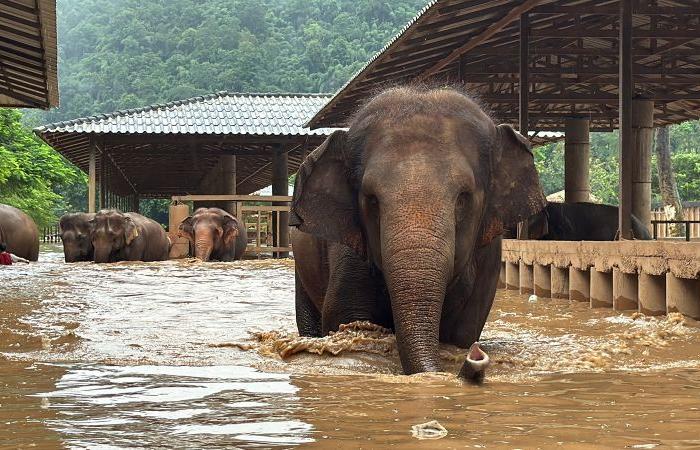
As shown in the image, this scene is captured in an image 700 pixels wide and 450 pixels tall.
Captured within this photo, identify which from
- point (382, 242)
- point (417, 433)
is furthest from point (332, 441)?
point (382, 242)

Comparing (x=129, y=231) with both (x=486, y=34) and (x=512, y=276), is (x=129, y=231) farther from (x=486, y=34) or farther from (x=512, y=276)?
(x=512, y=276)

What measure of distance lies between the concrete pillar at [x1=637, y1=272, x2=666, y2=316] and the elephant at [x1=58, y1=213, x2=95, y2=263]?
16640 mm

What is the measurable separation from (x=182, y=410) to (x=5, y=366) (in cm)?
214

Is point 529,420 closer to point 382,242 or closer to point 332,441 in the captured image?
point 332,441

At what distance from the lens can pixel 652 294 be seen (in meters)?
8.96

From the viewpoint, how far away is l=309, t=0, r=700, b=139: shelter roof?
14703 millimetres

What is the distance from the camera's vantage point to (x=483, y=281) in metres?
6.58

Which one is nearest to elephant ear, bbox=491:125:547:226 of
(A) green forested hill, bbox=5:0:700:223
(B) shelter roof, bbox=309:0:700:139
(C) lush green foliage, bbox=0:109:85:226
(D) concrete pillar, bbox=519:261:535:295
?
(B) shelter roof, bbox=309:0:700:139

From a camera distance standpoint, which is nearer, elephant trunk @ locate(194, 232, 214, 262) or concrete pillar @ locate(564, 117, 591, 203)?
elephant trunk @ locate(194, 232, 214, 262)

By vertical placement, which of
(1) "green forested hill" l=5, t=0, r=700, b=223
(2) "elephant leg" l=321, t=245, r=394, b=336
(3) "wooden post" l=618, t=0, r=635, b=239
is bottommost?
(2) "elephant leg" l=321, t=245, r=394, b=336

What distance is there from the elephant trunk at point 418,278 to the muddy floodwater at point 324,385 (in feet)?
0.60

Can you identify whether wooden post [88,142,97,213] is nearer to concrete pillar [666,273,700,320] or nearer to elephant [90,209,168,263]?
elephant [90,209,168,263]

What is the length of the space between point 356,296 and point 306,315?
61.0 inches

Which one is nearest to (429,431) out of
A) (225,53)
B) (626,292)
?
(626,292)
